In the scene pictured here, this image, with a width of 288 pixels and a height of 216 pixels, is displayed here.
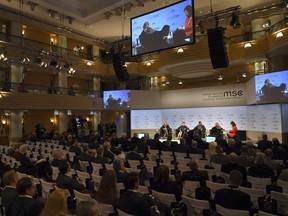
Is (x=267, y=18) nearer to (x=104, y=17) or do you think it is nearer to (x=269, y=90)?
(x=269, y=90)

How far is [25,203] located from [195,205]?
7.41 feet

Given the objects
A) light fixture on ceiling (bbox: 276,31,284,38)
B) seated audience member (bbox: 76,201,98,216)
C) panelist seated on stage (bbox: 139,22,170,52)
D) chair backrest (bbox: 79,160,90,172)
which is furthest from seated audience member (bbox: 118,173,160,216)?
light fixture on ceiling (bbox: 276,31,284,38)

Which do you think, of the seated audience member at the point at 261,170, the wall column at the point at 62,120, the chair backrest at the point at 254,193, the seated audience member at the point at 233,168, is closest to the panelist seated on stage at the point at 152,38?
the seated audience member at the point at 233,168

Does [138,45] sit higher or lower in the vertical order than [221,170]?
higher

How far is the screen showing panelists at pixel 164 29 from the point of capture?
1141 centimetres

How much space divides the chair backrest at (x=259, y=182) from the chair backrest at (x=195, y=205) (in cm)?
167

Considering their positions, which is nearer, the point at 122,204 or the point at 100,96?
the point at 122,204

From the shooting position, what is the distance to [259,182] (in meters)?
4.87

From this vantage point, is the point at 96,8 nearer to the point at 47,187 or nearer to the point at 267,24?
the point at 267,24

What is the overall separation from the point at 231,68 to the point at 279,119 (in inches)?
263

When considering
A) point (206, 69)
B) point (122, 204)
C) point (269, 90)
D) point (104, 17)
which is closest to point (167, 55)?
point (206, 69)

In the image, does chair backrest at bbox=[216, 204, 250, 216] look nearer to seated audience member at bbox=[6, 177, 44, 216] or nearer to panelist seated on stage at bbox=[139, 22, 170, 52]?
seated audience member at bbox=[6, 177, 44, 216]

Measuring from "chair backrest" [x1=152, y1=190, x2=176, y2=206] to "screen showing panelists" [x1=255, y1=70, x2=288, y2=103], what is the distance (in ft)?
32.5

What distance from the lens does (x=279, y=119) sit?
13.7 m
